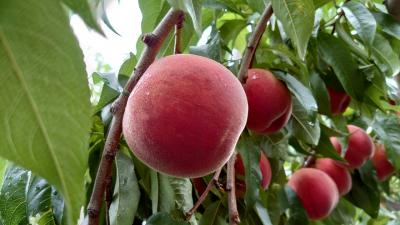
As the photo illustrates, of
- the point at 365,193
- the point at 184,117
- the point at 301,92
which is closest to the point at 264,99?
the point at 301,92

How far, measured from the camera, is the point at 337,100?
1.06 meters

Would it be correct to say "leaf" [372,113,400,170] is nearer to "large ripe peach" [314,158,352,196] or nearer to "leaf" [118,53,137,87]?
"large ripe peach" [314,158,352,196]

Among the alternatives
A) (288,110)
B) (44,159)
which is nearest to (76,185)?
(44,159)

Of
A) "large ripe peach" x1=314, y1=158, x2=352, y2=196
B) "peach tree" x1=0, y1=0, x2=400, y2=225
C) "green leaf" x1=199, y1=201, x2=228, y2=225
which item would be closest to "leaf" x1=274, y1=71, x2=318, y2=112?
"peach tree" x1=0, y1=0, x2=400, y2=225

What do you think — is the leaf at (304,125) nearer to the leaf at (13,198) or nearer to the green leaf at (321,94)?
the green leaf at (321,94)

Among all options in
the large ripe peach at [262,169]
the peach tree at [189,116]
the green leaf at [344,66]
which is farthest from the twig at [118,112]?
the green leaf at [344,66]

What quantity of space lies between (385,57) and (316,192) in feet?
1.18

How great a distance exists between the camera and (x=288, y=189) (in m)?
1.15

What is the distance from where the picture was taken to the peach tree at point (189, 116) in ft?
0.94

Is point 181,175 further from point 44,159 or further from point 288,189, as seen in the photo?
point 288,189

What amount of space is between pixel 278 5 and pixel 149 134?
23cm

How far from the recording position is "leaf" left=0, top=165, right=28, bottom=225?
0.70m

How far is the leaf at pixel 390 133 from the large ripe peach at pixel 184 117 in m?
0.75

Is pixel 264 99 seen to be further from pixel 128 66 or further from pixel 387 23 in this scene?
pixel 387 23
